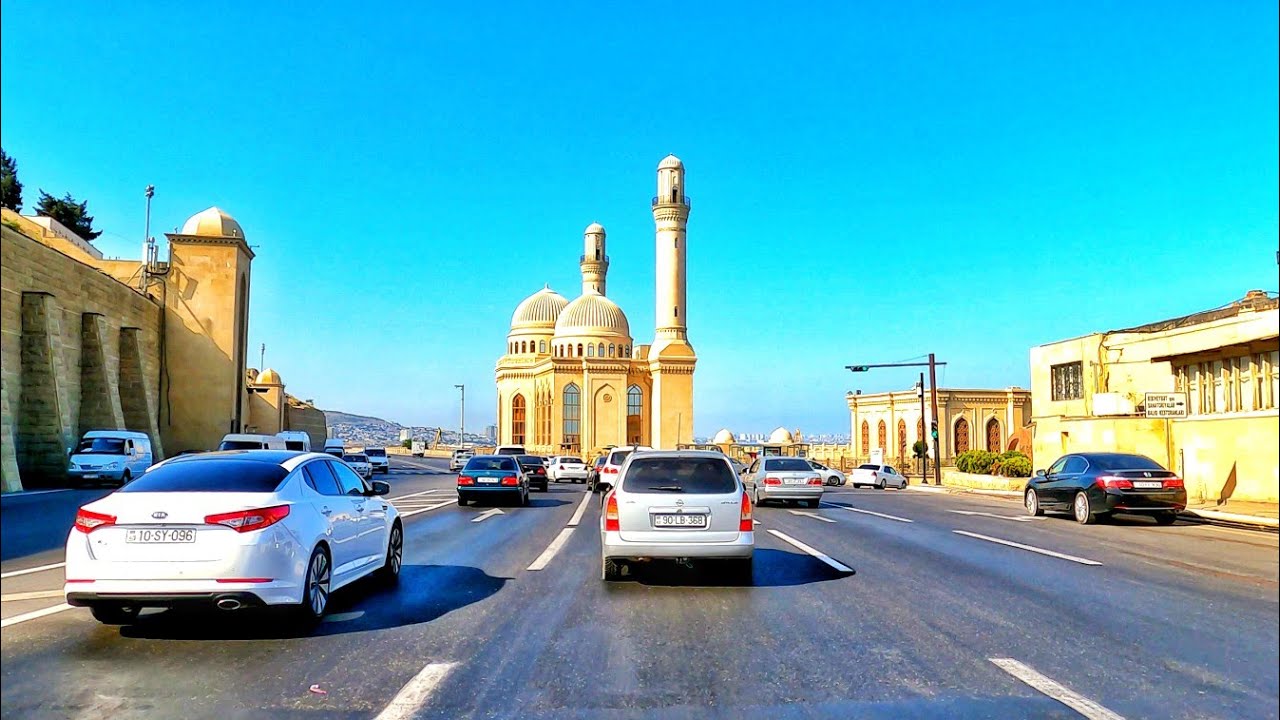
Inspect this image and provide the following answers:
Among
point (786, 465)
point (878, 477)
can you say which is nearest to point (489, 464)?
point (786, 465)

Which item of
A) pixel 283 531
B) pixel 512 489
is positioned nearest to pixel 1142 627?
pixel 283 531

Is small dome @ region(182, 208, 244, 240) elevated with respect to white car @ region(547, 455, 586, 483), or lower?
elevated

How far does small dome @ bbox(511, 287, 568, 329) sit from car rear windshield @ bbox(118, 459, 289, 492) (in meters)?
98.6

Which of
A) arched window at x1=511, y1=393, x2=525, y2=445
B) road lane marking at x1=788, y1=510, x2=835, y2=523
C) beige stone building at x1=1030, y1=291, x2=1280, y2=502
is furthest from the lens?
arched window at x1=511, y1=393, x2=525, y2=445

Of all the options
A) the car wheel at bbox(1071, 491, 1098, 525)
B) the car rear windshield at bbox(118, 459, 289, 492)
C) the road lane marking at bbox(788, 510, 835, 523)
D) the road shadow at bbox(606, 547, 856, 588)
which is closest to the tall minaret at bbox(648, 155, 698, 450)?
the road lane marking at bbox(788, 510, 835, 523)

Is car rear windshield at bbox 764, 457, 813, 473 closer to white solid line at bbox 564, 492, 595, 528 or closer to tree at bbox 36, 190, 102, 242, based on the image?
white solid line at bbox 564, 492, 595, 528

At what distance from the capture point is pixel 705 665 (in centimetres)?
662

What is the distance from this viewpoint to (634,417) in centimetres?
9269

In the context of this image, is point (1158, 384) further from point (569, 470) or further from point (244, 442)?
point (244, 442)

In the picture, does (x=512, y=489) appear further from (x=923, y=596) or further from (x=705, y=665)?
(x=705, y=665)

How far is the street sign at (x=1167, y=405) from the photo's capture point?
2307 cm

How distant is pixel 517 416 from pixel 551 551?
289 ft

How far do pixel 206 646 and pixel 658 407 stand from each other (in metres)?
83.8

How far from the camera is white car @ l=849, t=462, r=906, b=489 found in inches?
1937
